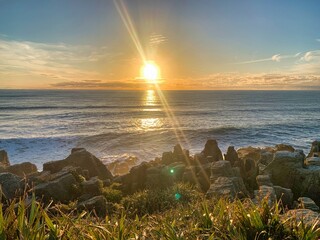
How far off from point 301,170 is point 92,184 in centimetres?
1034

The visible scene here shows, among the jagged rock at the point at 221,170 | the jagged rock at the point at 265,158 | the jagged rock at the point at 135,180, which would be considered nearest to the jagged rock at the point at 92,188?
the jagged rock at the point at 135,180

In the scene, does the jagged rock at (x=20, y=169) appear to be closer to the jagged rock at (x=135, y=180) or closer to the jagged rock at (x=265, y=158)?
the jagged rock at (x=135, y=180)

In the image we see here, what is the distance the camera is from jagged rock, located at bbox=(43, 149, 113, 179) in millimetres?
19281

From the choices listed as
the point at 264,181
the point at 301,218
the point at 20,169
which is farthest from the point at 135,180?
the point at 301,218

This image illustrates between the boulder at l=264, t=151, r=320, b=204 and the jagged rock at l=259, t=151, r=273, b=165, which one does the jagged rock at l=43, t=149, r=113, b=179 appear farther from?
the jagged rock at l=259, t=151, r=273, b=165

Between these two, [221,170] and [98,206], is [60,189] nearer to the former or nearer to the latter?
[98,206]

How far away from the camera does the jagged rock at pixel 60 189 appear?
43.6 ft

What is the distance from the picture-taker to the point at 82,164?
1998 centimetres

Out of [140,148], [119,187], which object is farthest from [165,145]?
[119,187]

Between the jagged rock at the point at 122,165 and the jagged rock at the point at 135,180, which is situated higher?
the jagged rock at the point at 135,180

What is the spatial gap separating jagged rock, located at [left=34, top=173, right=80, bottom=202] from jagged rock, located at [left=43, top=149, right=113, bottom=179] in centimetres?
454

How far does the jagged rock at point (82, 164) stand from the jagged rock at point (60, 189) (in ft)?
14.9

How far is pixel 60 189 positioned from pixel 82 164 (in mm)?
6315

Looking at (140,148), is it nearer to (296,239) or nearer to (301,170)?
(301,170)
